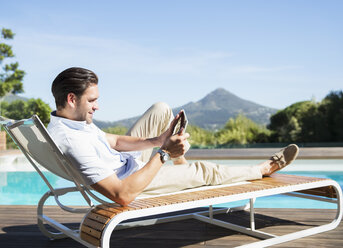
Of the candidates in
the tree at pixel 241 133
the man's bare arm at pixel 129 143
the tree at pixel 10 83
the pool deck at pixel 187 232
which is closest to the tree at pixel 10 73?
the tree at pixel 10 83

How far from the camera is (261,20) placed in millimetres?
29625

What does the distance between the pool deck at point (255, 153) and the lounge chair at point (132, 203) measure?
622 cm

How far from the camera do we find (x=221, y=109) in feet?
141

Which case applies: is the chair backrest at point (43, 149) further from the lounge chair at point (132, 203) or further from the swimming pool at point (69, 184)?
the swimming pool at point (69, 184)

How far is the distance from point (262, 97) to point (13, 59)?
27.3 meters

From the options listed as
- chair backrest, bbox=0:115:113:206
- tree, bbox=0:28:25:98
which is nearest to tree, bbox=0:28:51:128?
tree, bbox=0:28:25:98

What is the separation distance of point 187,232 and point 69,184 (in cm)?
507

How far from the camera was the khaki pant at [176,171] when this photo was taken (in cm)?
248

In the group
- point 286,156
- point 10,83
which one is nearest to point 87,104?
point 286,156

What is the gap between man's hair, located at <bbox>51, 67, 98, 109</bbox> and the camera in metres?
2.07

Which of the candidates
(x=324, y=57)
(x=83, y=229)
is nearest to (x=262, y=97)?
(x=324, y=57)

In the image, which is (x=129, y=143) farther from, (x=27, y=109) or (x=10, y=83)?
(x=10, y=83)

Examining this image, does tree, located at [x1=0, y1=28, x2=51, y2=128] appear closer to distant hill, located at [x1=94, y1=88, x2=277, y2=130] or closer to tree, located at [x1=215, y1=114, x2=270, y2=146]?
tree, located at [x1=215, y1=114, x2=270, y2=146]

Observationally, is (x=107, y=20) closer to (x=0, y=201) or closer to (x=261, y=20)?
(x=261, y=20)
